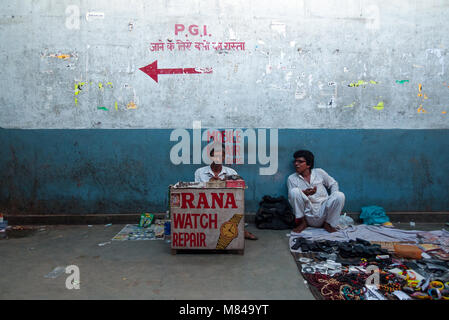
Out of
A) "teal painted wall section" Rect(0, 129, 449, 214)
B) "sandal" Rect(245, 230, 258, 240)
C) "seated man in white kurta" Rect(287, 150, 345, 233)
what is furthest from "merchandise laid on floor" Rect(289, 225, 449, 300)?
"teal painted wall section" Rect(0, 129, 449, 214)

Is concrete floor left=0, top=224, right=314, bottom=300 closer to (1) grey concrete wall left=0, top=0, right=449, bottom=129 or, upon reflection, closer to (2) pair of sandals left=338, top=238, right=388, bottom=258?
(2) pair of sandals left=338, top=238, right=388, bottom=258

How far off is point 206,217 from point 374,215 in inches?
107

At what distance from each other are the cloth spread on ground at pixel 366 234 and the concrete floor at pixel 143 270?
352mm

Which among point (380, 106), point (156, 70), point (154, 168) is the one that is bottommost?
point (154, 168)

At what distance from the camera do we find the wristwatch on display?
3.61 m

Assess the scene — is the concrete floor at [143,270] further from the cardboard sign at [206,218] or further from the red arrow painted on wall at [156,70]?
the red arrow painted on wall at [156,70]

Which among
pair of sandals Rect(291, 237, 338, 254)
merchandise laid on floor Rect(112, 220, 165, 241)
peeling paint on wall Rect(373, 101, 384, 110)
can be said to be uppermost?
peeling paint on wall Rect(373, 101, 384, 110)

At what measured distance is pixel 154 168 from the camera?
4.96 m

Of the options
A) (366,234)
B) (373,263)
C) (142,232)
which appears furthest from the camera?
(142,232)

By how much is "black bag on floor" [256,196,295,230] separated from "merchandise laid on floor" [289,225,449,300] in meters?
0.31

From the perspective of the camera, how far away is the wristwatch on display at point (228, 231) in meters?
3.61

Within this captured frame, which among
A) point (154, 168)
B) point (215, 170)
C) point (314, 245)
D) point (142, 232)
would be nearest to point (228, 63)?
point (215, 170)

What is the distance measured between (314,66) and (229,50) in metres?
1.29

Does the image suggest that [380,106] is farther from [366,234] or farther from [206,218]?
[206,218]
